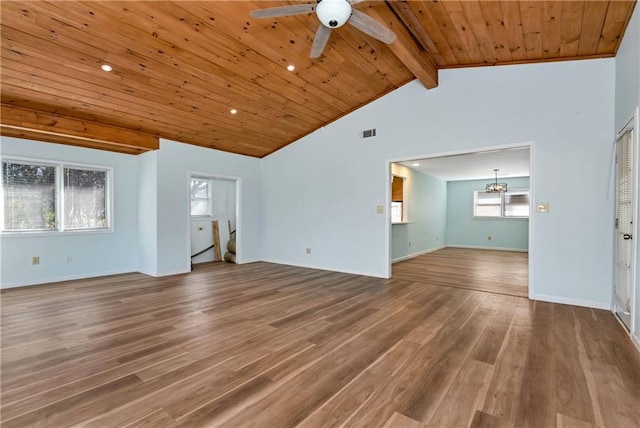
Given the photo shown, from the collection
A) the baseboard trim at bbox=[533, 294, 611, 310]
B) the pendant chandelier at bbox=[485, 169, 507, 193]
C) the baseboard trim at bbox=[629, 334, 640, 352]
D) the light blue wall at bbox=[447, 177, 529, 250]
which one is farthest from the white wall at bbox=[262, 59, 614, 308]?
the light blue wall at bbox=[447, 177, 529, 250]

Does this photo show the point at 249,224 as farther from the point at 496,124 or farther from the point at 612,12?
the point at 612,12

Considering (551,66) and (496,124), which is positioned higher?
(551,66)

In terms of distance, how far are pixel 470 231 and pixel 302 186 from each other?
22.2ft

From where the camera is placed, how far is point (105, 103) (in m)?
4.10

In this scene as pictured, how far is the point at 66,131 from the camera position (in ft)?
14.0

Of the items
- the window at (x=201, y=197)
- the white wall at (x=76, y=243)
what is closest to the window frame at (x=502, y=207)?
the window at (x=201, y=197)

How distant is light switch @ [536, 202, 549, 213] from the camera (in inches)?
152

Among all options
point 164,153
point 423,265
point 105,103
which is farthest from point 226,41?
point 423,265

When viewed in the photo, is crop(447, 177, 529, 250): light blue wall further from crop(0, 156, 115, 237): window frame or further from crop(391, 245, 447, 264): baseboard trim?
crop(0, 156, 115, 237): window frame

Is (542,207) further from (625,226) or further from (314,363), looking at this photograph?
(314,363)

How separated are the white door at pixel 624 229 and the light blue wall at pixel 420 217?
382 centimetres

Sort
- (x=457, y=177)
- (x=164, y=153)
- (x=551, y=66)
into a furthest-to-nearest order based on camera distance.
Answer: (x=457, y=177) < (x=164, y=153) < (x=551, y=66)

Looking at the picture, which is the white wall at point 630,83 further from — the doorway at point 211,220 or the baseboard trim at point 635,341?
the doorway at point 211,220

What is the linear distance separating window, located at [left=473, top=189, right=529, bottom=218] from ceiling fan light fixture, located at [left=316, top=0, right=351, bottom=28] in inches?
361
